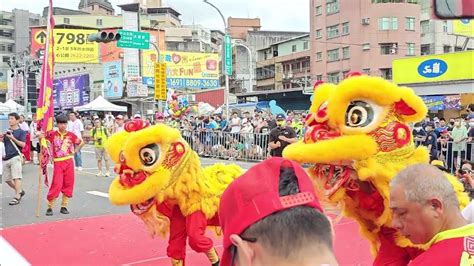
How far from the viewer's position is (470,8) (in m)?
1.40

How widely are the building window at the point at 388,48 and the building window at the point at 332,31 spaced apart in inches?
169

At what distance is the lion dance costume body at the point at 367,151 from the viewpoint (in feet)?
11.4

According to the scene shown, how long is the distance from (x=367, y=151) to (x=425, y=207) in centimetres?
124

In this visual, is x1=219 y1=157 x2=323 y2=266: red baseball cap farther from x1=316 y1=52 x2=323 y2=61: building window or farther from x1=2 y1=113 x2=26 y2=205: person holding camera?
x1=316 y1=52 x2=323 y2=61: building window

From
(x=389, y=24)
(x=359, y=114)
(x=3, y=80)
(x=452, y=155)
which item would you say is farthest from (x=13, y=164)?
(x=3, y=80)

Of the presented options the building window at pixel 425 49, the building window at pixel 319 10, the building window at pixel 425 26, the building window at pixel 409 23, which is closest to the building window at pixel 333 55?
the building window at pixel 319 10

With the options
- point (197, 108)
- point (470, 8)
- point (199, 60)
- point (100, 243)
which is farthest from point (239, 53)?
point (470, 8)

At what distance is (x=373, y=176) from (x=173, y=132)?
1849 mm

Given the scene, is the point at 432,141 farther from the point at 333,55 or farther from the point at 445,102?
the point at 333,55

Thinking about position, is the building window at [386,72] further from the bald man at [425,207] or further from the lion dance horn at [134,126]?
the bald man at [425,207]

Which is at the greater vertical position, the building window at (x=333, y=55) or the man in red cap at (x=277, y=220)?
the building window at (x=333, y=55)

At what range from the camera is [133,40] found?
1805cm

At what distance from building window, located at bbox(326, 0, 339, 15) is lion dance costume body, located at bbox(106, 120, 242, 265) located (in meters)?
42.3

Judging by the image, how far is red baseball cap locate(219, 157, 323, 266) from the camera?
125 centimetres
